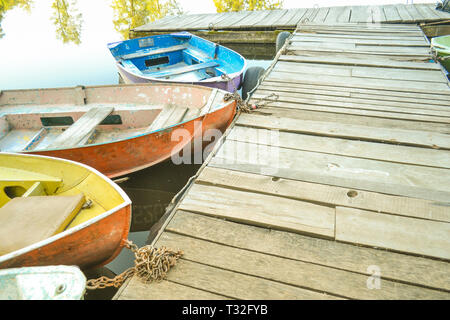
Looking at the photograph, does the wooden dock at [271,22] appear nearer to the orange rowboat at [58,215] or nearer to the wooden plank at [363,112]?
the wooden plank at [363,112]

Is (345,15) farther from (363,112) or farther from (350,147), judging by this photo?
(350,147)

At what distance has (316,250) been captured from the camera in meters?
1.69

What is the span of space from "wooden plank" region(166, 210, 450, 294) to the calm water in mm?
1877

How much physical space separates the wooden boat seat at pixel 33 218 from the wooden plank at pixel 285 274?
117cm

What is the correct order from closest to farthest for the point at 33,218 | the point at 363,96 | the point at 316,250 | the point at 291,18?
the point at 316,250
the point at 33,218
the point at 363,96
the point at 291,18

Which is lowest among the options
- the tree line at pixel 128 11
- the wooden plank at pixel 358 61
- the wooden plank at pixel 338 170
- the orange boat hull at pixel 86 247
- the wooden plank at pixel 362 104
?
the orange boat hull at pixel 86 247

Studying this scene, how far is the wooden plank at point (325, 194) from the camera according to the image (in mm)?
1913

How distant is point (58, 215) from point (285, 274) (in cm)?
195

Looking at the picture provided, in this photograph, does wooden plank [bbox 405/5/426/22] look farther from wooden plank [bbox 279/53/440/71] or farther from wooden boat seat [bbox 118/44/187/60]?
wooden boat seat [bbox 118/44/187/60]

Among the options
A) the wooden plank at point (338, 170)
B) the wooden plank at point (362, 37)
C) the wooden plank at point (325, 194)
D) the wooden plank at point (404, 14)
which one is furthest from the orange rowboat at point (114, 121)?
the wooden plank at point (404, 14)

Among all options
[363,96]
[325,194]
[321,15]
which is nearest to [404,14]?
[321,15]

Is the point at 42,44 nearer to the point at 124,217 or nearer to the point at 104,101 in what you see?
the point at 104,101
